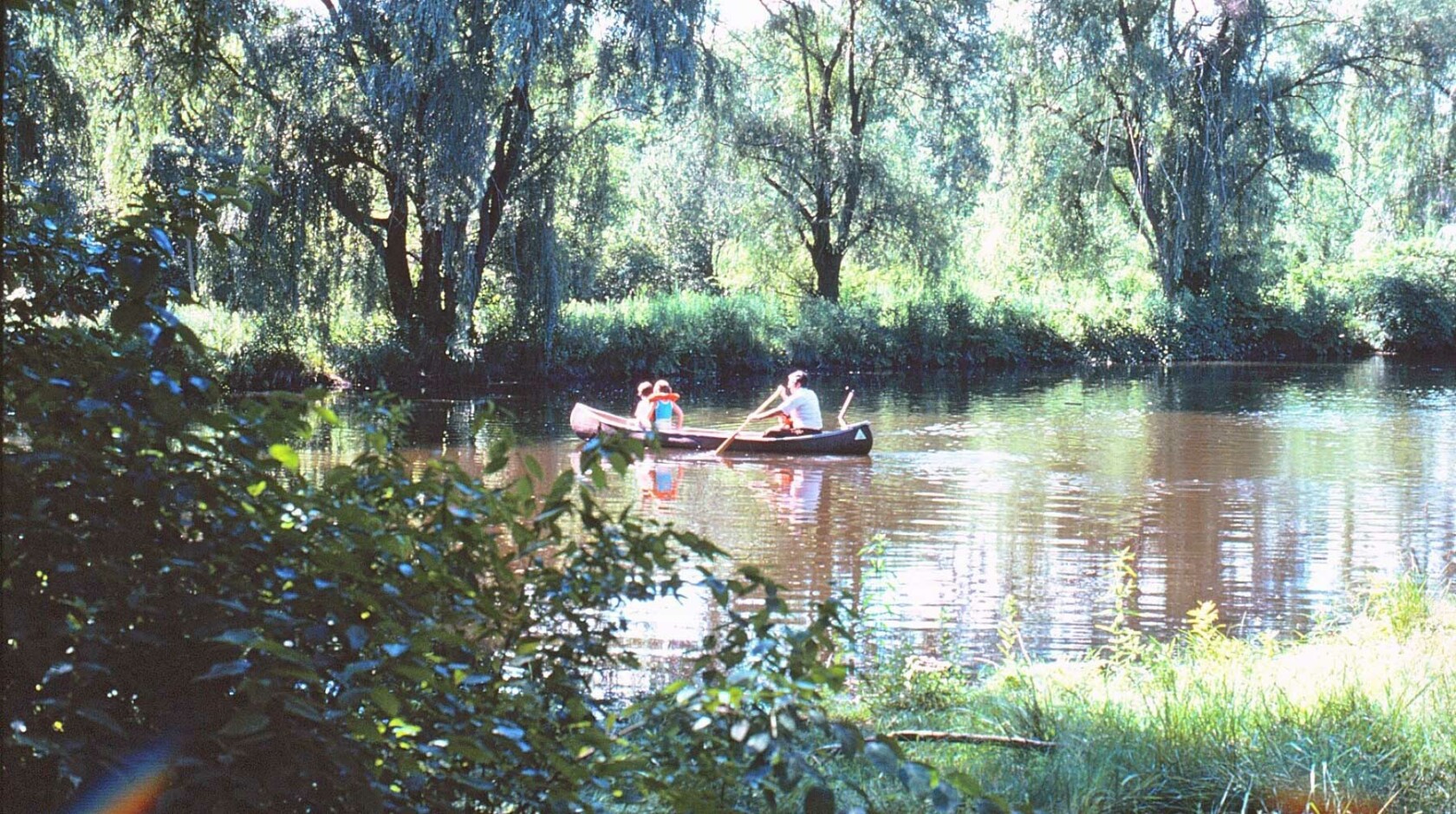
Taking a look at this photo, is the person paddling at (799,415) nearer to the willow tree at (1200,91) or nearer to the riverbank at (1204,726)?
the riverbank at (1204,726)

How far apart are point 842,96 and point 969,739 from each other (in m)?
26.1

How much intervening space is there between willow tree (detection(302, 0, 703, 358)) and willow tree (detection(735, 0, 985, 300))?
8350 millimetres

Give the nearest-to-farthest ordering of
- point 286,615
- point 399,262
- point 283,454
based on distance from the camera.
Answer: point 286,615 → point 283,454 → point 399,262

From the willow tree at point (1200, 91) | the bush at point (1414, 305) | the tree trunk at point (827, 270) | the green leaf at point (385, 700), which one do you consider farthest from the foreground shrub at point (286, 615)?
the bush at point (1414, 305)

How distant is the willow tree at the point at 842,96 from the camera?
89.1 feet

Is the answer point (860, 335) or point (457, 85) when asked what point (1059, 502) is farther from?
point (860, 335)

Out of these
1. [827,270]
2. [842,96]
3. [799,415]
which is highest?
[842,96]

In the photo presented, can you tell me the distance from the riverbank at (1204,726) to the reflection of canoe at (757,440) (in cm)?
983

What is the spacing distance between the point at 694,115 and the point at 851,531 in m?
13.4

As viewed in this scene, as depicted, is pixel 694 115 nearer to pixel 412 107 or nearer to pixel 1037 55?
pixel 412 107

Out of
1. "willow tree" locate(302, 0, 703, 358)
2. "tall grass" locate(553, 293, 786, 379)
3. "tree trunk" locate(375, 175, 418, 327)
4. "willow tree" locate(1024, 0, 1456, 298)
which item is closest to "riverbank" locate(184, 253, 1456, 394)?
"tall grass" locate(553, 293, 786, 379)

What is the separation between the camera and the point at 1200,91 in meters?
26.8

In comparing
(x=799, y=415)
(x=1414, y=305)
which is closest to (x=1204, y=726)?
(x=799, y=415)

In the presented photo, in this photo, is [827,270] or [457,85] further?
[827,270]
